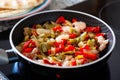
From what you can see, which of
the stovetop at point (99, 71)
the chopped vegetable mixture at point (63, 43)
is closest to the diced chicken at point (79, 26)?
the chopped vegetable mixture at point (63, 43)

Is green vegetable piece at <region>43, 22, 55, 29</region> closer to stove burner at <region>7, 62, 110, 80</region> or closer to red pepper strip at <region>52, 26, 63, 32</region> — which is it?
red pepper strip at <region>52, 26, 63, 32</region>

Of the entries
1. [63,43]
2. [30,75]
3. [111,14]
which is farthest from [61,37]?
[111,14]

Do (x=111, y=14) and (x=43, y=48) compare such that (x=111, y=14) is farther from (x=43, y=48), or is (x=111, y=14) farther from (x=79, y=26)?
(x=43, y=48)

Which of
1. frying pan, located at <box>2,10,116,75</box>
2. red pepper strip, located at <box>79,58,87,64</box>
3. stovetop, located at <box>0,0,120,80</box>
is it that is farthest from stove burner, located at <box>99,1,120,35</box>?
red pepper strip, located at <box>79,58,87,64</box>

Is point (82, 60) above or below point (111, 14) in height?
below

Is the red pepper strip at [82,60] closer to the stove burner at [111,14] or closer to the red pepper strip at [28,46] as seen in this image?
the red pepper strip at [28,46]

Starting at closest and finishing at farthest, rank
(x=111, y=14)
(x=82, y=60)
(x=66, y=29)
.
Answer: (x=82, y=60) → (x=66, y=29) → (x=111, y=14)
